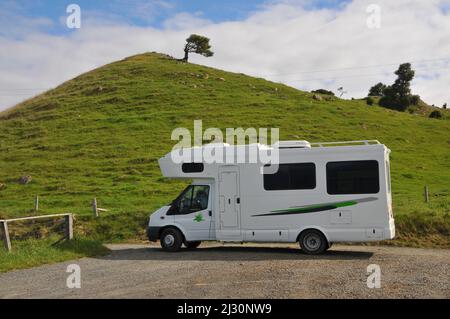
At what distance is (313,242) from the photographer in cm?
1598

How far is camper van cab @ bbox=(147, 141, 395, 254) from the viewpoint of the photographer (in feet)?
50.5

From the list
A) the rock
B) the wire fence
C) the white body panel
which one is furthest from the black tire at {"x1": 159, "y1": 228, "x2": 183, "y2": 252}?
the rock

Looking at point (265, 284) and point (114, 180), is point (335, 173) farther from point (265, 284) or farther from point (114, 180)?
point (114, 180)

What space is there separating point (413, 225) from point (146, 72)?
6102cm

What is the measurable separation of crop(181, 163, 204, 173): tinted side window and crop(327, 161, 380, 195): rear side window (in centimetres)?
393

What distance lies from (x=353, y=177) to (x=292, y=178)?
1.74 meters

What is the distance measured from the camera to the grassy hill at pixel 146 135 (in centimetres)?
2723

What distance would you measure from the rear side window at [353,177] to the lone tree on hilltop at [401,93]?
74.3 meters

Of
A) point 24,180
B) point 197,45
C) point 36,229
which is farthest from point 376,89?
point 36,229

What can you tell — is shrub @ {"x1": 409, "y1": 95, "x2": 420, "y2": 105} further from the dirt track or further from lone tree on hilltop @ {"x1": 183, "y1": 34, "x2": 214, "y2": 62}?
the dirt track

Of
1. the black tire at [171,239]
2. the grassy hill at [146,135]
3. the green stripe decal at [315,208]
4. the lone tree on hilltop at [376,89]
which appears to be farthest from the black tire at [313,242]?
the lone tree on hilltop at [376,89]

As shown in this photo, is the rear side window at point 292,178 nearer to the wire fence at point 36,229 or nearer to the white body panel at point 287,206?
the white body panel at point 287,206

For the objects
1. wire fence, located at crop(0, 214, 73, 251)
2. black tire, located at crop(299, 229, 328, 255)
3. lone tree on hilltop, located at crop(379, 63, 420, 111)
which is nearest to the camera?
black tire, located at crop(299, 229, 328, 255)
